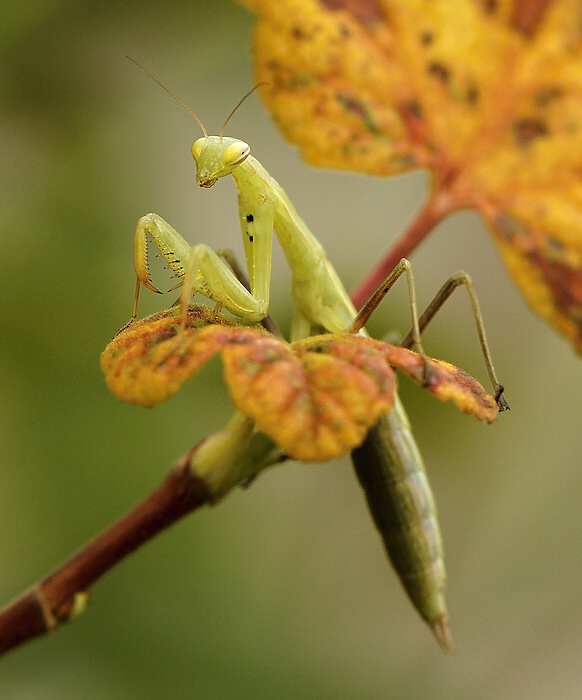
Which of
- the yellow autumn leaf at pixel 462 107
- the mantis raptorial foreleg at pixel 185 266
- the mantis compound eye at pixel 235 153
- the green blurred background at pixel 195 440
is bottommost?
the green blurred background at pixel 195 440

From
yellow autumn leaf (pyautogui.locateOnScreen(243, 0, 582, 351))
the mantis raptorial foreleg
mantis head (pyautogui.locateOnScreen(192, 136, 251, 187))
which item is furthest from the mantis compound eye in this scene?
yellow autumn leaf (pyautogui.locateOnScreen(243, 0, 582, 351))

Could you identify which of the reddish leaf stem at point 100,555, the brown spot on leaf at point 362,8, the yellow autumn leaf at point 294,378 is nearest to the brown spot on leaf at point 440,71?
the brown spot on leaf at point 362,8

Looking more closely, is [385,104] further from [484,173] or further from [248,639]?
[248,639]

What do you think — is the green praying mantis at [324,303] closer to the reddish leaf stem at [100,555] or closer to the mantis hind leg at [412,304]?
the mantis hind leg at [412,304]

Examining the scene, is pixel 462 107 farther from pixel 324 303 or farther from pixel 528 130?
pixel 324 303

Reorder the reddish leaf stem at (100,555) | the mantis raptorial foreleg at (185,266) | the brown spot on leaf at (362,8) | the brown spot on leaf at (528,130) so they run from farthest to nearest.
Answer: the brown spot on leaf at (528,130), the brown spot on leaf at (362,8), the mantis raptorial foreleg at (185,266), the reddish leaf stem at (100,555)

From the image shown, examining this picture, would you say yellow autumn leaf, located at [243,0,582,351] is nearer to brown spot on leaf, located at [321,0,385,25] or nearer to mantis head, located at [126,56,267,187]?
brown spot on leaf, located at [321,0,385,25]

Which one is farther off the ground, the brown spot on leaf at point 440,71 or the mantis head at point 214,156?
the brown spot on leaf at point 440,71
